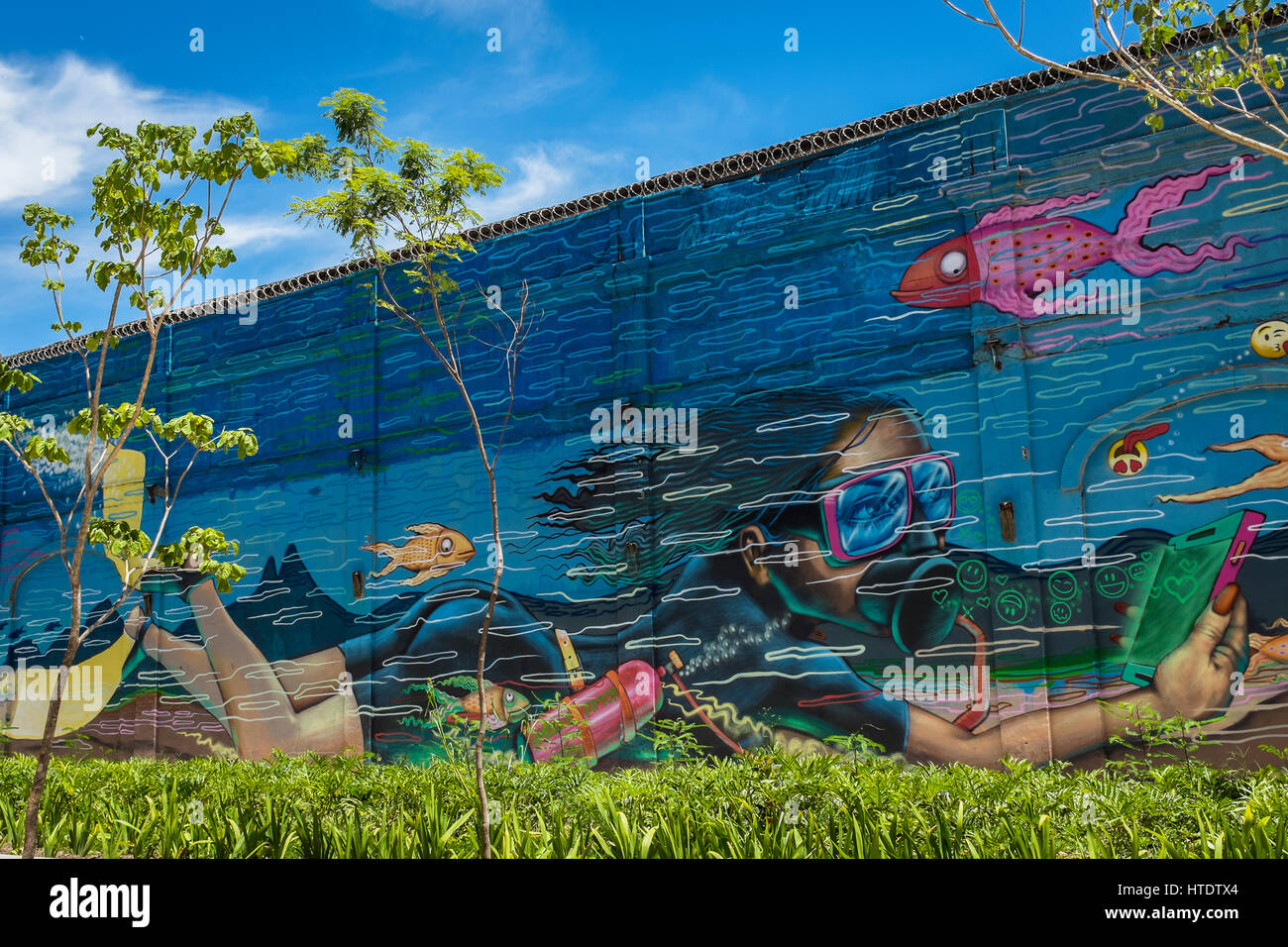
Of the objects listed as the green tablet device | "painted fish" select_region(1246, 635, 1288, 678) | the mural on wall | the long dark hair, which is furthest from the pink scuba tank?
"painted fish" select_region(1246, 635, 1288, 678)

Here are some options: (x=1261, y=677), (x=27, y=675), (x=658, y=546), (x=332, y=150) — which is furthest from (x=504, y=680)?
(x=27, y=675)

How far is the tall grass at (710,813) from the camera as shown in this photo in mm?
6148

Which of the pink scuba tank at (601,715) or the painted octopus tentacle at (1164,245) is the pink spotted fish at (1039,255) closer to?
the painted octopus tentacle at (1164,245)

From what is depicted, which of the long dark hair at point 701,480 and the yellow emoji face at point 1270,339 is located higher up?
the yellow emoji face at point 1270,339

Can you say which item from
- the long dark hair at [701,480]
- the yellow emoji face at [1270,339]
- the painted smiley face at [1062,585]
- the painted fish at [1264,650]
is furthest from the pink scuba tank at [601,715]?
the yellow emoji face at [1270,339]

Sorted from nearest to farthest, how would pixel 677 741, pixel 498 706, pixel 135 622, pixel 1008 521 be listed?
pixel 1008 521 → pixel 677 741 → pixel 498 706 → pixel 135 622

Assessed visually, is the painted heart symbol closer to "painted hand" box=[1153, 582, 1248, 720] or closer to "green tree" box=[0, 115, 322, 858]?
"painted hand" box=[1153, 582, 1248, 720]

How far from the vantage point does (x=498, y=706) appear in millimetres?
12180

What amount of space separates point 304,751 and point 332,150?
7947 millimetres

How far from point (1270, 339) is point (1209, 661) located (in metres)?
2.61

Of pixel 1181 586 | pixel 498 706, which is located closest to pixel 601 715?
pixel 498 706

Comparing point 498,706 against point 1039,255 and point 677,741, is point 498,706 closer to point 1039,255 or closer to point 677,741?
point 677,741

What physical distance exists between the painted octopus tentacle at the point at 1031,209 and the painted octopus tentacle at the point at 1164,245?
381 mm

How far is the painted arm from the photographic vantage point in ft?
28.2
